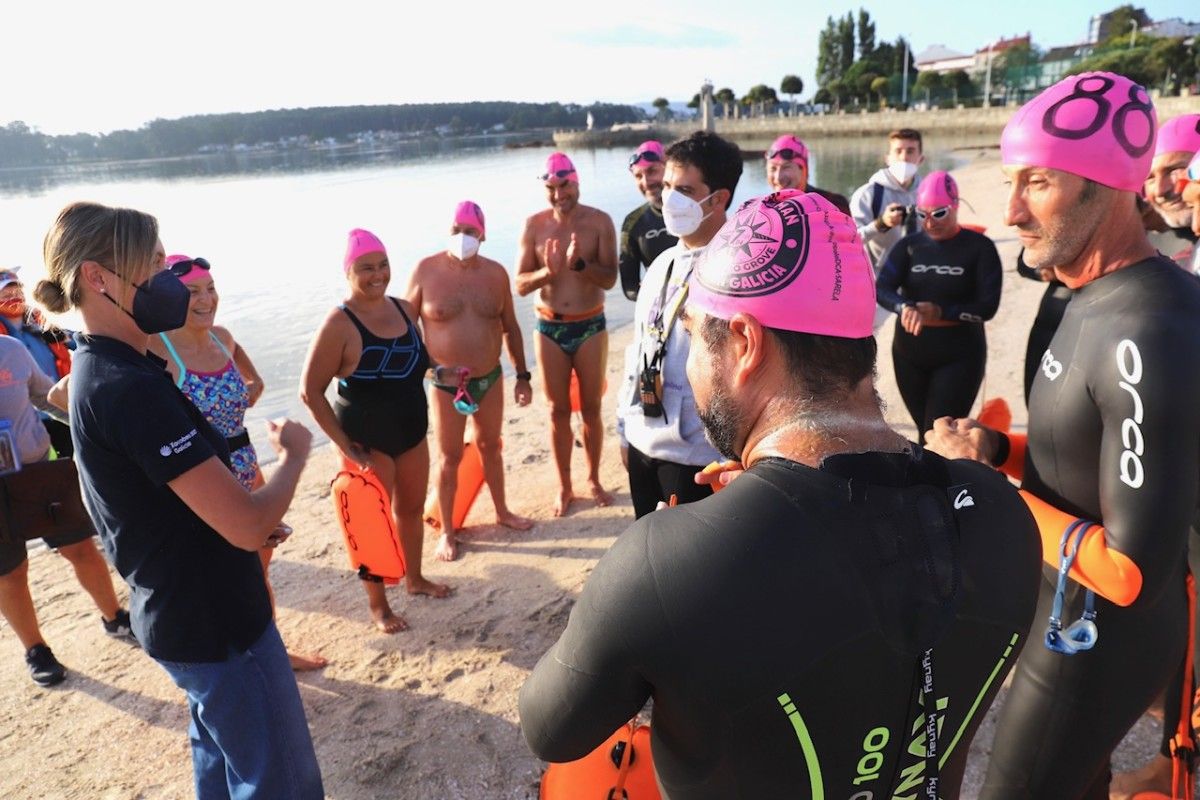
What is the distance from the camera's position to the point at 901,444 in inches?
44.4

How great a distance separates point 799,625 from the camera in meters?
0.95

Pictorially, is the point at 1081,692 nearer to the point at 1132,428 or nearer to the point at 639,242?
the point at 1132,428

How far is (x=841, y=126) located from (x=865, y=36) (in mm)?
35322

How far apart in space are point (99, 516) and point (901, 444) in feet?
6.67

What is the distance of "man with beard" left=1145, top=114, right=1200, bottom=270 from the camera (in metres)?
3.53

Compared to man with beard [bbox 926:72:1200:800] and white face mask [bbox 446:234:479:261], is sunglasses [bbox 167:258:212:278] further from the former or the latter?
man with beard [bbox 926:72:1200:800]

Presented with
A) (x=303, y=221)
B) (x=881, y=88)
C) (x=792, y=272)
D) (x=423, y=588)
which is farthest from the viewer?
(x=881, y=88)

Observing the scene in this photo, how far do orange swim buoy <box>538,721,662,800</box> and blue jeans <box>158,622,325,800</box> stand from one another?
0.81 meters

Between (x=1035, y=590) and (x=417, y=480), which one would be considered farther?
(x=417, y=480)

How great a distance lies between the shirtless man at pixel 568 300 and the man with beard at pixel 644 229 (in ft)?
0.39

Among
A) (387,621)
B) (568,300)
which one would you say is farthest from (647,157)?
(387,621)

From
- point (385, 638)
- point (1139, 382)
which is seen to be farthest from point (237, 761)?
point (1139, 382)

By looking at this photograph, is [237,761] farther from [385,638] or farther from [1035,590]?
[1035,590]

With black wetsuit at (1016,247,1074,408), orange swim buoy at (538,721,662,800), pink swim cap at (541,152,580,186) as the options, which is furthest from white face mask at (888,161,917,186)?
orange swim buoy at (538,721,662,800)
